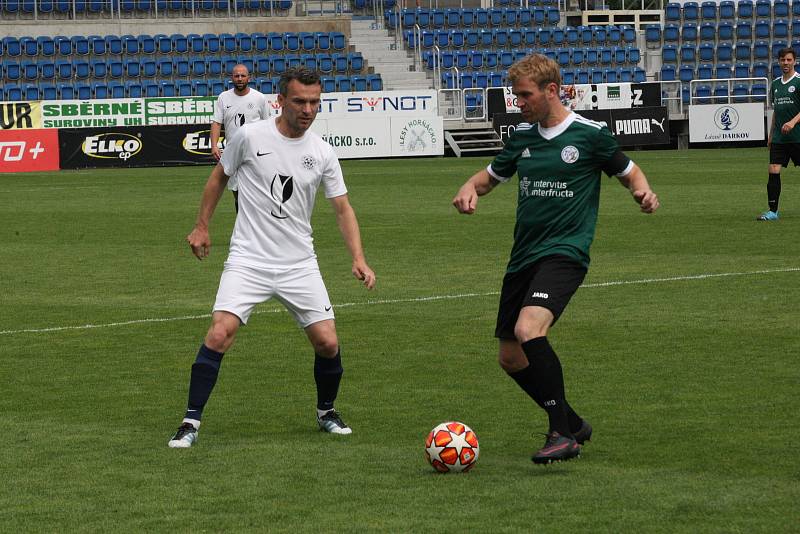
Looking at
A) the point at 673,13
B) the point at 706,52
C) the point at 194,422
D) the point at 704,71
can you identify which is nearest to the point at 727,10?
the point at 673,13

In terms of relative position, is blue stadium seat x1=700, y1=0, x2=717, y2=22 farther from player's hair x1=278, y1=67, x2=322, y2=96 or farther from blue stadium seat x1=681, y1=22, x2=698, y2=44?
player's hair x1=278, y1=67, x2=322, y2=96

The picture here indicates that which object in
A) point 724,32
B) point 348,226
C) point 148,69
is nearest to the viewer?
point 348,226

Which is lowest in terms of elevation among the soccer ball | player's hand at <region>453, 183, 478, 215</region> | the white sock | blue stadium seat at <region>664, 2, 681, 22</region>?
the white sock

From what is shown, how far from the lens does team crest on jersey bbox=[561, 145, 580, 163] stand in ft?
20.9

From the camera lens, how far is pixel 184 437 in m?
6.70

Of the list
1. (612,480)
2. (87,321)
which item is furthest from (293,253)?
(87,321)

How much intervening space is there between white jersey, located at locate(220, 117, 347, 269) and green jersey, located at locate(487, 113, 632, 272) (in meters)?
1.07

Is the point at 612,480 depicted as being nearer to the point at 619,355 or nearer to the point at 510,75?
the point at 510,75

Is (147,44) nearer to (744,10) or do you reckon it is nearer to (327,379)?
(744,10)

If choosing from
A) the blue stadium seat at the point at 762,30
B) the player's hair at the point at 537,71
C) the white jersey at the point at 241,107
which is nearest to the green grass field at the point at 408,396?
the white jersey at the point at 241,107

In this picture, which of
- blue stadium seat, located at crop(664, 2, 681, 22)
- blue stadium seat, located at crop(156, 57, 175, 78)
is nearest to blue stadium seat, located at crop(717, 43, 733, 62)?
blue stadium seat, located at crop(664, 2, 681, 22)

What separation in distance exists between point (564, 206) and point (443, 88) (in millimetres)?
34982

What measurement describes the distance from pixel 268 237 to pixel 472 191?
1.05m

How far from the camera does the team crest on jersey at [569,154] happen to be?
20.9 feet
